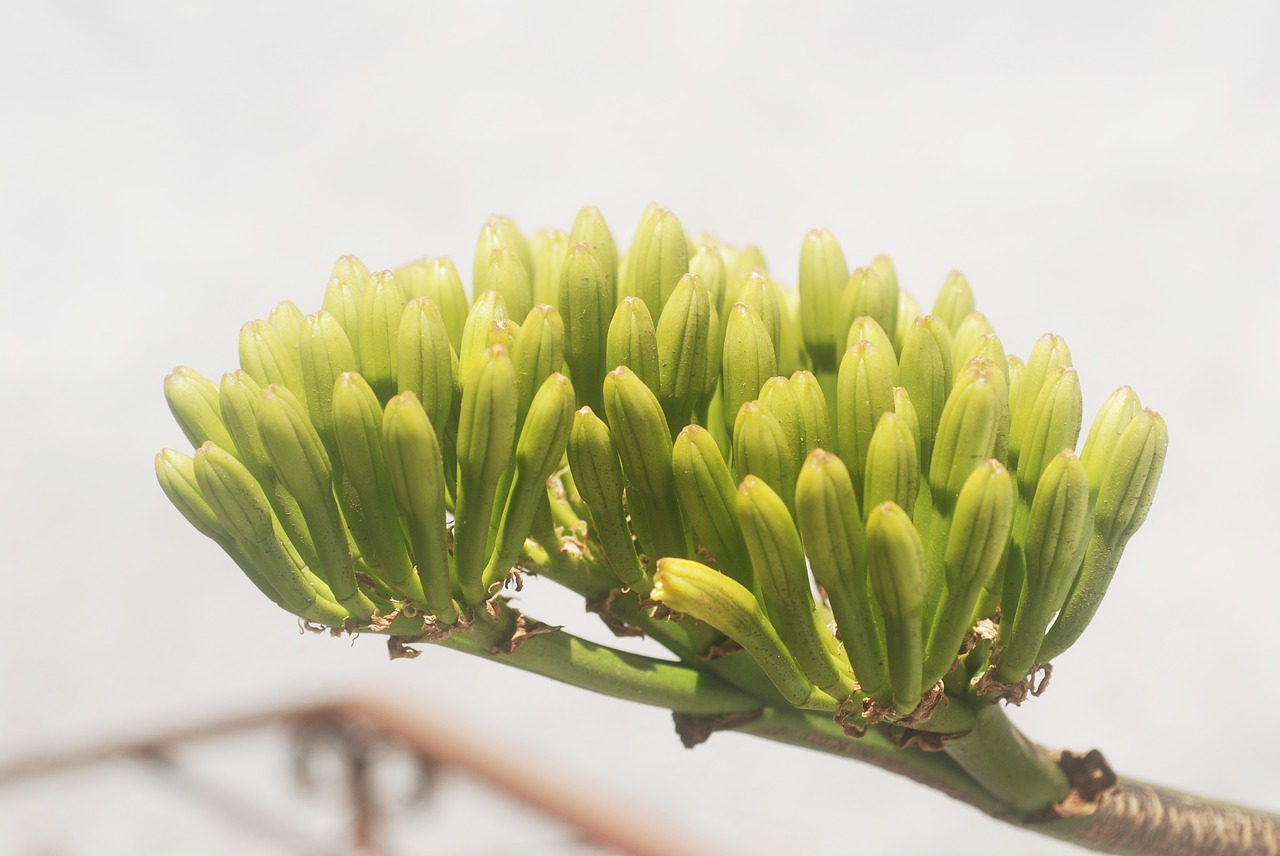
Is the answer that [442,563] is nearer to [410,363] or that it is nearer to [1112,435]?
[410,363]

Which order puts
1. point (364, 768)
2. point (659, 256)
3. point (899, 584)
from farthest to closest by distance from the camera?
point (364, 768) → point (659, 256) → point (899, 584)

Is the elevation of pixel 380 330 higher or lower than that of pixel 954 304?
lower

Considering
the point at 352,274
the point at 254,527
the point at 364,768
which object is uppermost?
the point at 352,274

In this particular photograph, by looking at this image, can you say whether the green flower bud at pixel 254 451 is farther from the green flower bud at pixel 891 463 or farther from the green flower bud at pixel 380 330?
the green flower bud at pixel 891 463

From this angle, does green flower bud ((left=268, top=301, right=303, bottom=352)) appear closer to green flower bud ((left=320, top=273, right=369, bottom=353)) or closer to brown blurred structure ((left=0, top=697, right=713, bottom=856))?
green flower bud ((left=320, top=273, right=369, bottom=353))

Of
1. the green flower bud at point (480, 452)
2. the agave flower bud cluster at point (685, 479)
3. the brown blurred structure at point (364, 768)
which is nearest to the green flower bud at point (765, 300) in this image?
the agave flower bud cluster at point (685, 479)

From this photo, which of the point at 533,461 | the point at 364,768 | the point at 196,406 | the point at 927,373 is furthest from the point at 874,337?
the point at 364,768

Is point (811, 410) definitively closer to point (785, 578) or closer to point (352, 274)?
point (785, 578)
